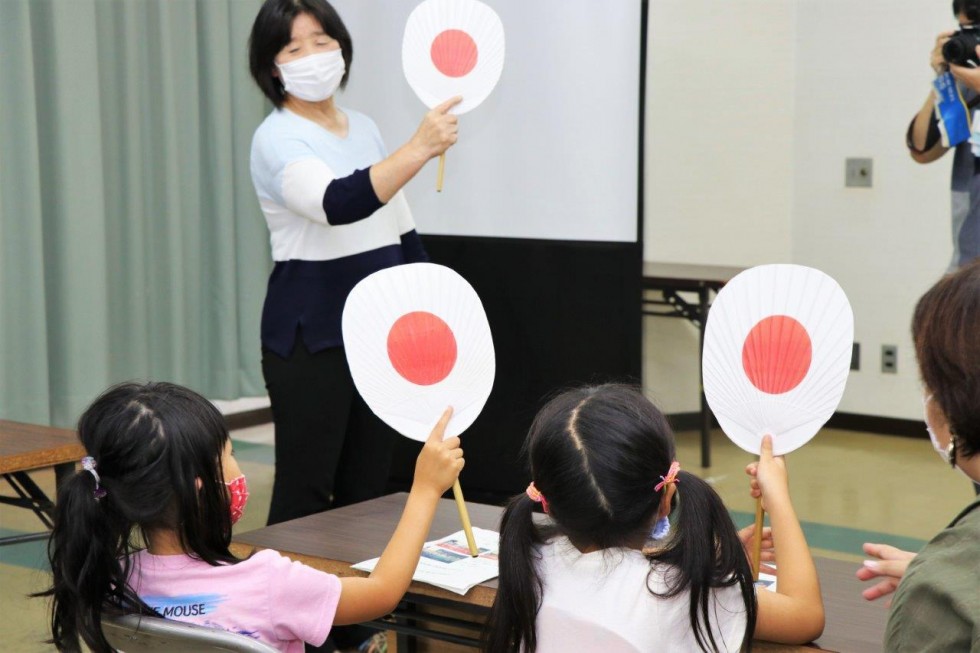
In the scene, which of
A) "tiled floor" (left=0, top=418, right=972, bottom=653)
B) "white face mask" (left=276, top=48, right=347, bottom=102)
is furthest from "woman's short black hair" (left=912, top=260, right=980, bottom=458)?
"tiled floor" (left=0, top=418, right=972, bottom=653)

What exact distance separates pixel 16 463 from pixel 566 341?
5.64 ft

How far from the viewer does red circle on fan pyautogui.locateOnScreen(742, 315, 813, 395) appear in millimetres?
1491

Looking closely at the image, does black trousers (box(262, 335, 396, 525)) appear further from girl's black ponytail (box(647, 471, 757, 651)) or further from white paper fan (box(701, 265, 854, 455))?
girl's black ponytail (box(647, 471, 757, 651))

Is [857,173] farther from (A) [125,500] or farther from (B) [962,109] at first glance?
(A) [125,500]

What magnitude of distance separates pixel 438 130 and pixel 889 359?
130 inches

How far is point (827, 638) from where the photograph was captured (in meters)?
1.38

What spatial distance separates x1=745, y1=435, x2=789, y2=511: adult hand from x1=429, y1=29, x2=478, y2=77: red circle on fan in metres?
1.07

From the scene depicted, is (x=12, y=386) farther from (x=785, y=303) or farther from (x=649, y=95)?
(x=785, y=303)

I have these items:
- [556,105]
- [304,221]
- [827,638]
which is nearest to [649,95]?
[556,105]

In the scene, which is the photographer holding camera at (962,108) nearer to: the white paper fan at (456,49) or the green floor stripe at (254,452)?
the white paper fan at (456,49)

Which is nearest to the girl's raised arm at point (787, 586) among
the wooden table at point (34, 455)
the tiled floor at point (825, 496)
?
the wooden table at point (34, 455)

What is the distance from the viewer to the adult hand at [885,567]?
1.31 meters

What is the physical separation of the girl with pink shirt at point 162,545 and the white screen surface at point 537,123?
217cm

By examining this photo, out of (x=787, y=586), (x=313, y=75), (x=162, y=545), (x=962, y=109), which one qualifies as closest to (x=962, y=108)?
(x=962, y=109)
